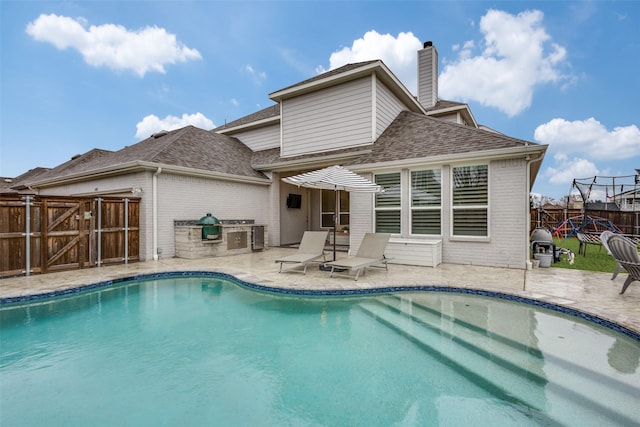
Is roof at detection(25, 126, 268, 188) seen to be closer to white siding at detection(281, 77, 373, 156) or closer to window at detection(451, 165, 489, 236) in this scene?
white siding at detection(281, 77, 373, 156)

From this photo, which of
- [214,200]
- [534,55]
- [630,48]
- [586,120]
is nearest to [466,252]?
[214,200]

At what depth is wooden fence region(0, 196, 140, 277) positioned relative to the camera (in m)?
7.11

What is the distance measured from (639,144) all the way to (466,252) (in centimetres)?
2146

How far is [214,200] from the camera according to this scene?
1164 centimetres

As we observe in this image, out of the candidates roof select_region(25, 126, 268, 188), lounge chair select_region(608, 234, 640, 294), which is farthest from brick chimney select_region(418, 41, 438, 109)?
lounge chair select_region(608, 234, 640, 294)

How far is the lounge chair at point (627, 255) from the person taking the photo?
17.3 feet

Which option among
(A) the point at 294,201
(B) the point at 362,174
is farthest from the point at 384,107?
(A) the point at 294,201

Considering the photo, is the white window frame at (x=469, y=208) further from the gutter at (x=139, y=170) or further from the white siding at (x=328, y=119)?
the gutter at (x=139, y=170)

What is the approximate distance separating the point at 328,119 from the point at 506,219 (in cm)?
709

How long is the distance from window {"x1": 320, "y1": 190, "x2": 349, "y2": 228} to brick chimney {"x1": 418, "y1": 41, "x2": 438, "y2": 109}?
22.5ft

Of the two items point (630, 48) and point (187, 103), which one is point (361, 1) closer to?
point (630, 48)

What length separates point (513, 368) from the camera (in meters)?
3.34

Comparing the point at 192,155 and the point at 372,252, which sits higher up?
the point at 192,155

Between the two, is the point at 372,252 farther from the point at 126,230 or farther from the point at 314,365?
the point at 126,230
